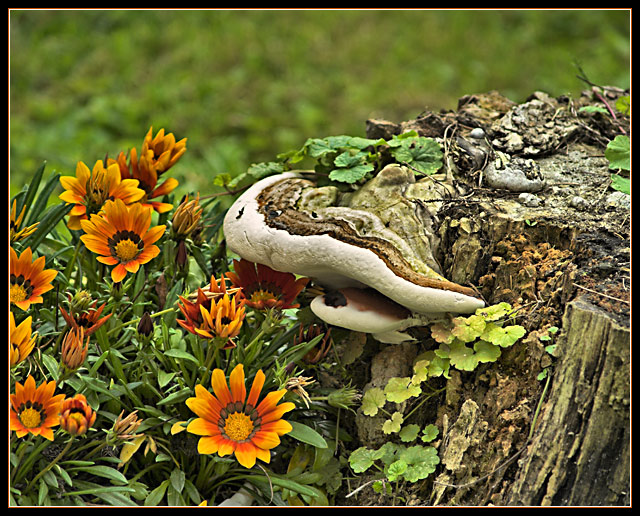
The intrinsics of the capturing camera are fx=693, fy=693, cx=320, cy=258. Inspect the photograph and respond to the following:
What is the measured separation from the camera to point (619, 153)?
2225 millimetres

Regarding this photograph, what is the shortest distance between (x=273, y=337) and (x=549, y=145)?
1135 mm

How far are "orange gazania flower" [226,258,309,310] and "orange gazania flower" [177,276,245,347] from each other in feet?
1.01

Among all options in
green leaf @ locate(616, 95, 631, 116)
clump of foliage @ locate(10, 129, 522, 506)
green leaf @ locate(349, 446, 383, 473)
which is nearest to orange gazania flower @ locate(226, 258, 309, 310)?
clump of foliage @ locate(10, 129, 522, 506)

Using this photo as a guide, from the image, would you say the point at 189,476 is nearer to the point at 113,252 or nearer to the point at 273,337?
the point at 273,337

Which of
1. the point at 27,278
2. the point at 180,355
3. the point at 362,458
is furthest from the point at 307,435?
the point at 27,278

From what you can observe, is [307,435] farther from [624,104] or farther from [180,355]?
[624,104]

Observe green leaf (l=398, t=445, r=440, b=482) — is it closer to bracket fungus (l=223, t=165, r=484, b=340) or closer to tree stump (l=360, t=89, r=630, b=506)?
tree stump (l=360, t=89, r=630, b=506)

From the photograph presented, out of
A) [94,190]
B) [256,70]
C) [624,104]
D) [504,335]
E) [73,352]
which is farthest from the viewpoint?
[256,70]

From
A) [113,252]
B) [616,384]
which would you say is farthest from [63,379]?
[616,384]

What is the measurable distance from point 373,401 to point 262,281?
0.50 meters

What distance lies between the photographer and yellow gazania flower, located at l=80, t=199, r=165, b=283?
204cm

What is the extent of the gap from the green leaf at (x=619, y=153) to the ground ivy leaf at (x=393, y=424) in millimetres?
1050

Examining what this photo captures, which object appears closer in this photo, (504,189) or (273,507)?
(273,507)

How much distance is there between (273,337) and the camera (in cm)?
224
